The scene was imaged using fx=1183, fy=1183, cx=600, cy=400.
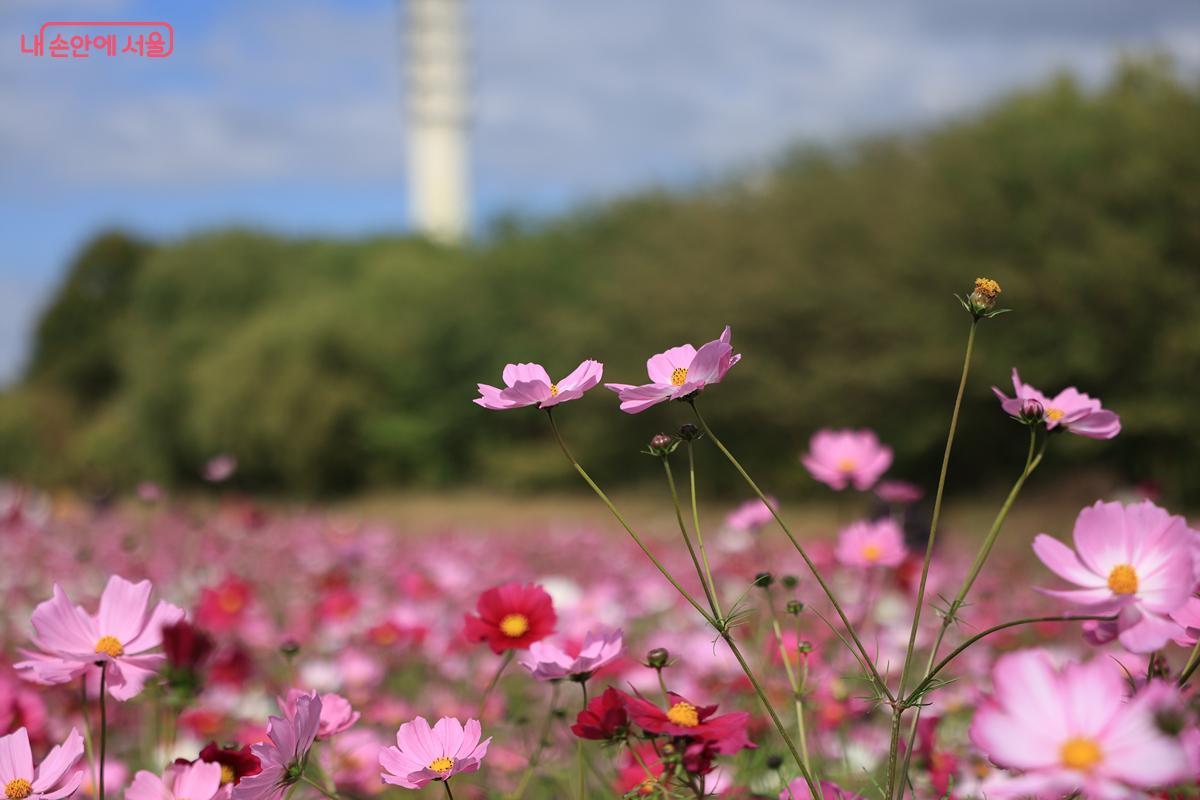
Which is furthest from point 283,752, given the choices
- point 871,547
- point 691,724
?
point 871,547

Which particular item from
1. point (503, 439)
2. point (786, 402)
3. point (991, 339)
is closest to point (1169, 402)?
point (991, 339)

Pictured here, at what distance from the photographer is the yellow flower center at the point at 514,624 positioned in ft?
4.67

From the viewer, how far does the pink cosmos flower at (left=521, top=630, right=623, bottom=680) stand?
3.95ft

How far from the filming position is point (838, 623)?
11.4 feet

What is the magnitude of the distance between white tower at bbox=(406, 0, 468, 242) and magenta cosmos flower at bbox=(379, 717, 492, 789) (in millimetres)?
41379

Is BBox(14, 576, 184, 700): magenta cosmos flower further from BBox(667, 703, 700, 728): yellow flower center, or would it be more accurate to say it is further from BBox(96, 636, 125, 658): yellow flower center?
BBox(667, 703, 700, 728): yellow flower center

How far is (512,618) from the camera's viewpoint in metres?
1.44

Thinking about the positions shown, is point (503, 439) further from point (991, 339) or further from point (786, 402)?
point (991, 339)

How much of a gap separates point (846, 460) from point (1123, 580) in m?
0.82

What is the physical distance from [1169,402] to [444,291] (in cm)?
1361

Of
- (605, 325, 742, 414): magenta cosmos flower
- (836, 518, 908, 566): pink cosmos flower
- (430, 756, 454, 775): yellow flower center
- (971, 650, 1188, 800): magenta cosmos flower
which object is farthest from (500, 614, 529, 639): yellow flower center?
(971, 650, 1188, 800): magenta cosmos flower

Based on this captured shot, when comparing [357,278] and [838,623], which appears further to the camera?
[357,278]

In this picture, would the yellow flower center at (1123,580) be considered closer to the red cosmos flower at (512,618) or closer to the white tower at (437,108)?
the red cosmos flower at (512,618)

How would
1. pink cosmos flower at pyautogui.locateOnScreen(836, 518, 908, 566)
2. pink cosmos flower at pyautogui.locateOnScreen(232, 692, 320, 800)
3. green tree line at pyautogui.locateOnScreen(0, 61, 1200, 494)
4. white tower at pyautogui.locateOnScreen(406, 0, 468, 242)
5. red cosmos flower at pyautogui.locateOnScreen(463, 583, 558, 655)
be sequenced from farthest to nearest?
white tower at pyautogui.locateOnScreen(406, 0, 468, 242) < green tree line at pyautogui.locateOnScreen(0, 61, 1200, 494) < pink cosmos flower at pyautogui.locateOnScreen(836, 518, 908, 566) < red cosmos flower at pyautogui.locateOnScreen(463, 583, 558, 655) < pink cosmos flower at pyautogui.locateOnScreen(232, 692, 320, 800)
